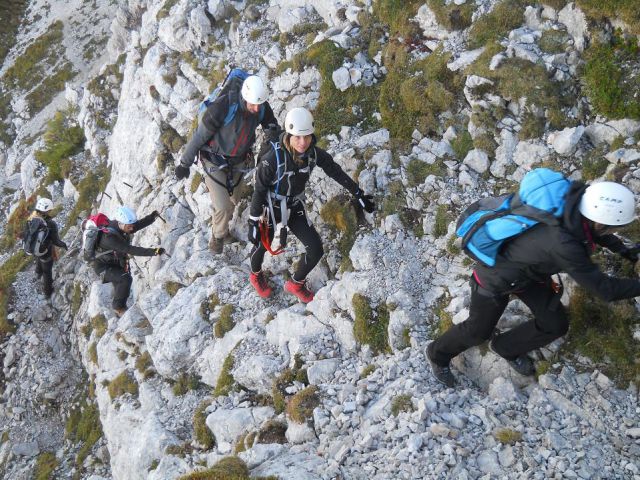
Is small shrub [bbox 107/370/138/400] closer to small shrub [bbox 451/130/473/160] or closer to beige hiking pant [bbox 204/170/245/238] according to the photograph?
beige hiking pant [bbox 204/170/245/238]

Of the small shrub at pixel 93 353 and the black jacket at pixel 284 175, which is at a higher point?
the black jacket at pixel 284 175

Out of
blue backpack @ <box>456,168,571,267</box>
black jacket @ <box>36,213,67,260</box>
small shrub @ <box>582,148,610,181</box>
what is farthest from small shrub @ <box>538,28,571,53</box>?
black jacket @ <box>36,213,67,260</box>

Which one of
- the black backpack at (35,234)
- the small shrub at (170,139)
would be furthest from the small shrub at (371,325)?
the black backpack at (35,234)

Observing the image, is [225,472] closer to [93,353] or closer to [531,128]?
[531,128]

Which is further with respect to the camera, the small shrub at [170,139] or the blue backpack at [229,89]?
the small shrub at [170,139]

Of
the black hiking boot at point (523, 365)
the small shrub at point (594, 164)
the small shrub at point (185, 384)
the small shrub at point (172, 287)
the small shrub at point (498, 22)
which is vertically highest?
the small shrub at point (498, 22)

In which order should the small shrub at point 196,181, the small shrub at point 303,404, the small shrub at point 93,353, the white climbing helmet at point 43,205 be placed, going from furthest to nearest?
1. the white climbing helmet at point 43,205
2. the small shrub at point 93,353
3. the small shrub at point 196,181
4. the small shrub at point 303,404

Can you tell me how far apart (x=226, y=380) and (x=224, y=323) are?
5.19 feet

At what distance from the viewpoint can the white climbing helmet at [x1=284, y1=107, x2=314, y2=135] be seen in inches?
351

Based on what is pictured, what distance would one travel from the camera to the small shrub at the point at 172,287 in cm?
1444

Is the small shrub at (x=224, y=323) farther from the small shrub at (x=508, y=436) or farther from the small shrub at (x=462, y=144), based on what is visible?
the small shrub at (x=508, y=436)

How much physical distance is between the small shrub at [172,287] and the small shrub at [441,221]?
7791mm

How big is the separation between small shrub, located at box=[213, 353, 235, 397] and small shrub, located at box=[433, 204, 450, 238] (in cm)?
544

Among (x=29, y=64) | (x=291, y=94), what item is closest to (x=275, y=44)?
(x=291, y=94)
